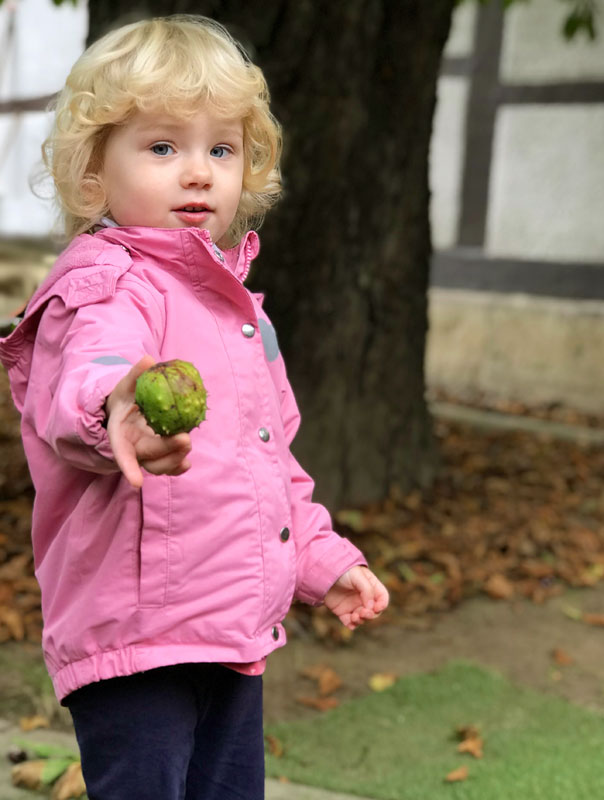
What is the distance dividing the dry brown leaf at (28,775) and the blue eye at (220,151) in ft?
5.21

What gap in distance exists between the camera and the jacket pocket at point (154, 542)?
164 centimetres

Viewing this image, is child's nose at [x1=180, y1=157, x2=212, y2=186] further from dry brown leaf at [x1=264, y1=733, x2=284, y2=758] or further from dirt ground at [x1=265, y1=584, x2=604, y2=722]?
dirt ground at [x1=265, y1=584, x2=604, y2=722]

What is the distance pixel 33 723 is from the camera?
2.90m

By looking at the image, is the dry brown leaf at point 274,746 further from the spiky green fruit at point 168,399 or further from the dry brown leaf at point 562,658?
the spiky green fruit at point 168,399

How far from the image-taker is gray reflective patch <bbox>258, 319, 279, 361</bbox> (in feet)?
6.33

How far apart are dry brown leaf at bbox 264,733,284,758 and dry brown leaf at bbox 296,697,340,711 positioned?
0.26 m

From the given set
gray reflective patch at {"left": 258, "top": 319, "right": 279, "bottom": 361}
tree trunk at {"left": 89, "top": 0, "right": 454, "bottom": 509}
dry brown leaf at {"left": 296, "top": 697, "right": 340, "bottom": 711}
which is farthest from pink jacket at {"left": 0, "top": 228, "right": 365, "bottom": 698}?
tree trunk at {"left": 89, "top": 0, "right": 454, "bottom": 509}

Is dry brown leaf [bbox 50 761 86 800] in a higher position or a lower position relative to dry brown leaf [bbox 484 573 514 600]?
higher

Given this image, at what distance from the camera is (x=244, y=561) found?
171cm

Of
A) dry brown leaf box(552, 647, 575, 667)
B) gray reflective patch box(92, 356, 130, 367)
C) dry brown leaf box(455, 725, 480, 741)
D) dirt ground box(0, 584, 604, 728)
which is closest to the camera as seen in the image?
gray reflective patch box(92, 356, 130, 367)

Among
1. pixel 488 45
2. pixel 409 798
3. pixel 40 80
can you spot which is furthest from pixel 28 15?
pixel 409 798

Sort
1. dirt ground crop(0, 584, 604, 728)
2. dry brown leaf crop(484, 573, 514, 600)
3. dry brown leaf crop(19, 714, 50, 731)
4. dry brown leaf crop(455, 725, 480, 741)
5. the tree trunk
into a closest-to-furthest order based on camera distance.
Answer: dry brown leaf crop(19, 714, 50, 731) < dry brown leaf crop(455, 725, 480, 741) < dirt ground crop(0, 584, 604, 728) < the tree trunk < dry brown leaf crop(484, 573, 514, 600)

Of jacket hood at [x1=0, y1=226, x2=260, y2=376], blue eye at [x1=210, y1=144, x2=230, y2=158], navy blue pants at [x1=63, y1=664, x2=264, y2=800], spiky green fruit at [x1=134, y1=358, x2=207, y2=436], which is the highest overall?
blue eye at [x1=210, y1=144, x2=230, y2=158]

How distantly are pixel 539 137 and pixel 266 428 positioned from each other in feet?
22.1
